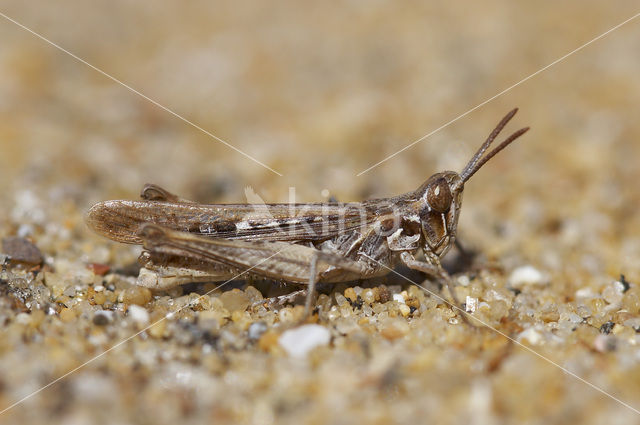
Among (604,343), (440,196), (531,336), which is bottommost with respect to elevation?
(604,343)

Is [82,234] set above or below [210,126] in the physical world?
below

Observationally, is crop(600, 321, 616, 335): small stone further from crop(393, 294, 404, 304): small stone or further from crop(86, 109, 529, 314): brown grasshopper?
crop(393, 294, 404, 304): small stone

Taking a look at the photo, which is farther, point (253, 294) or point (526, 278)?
point (526, 278)

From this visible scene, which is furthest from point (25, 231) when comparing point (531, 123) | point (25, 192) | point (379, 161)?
point (531, 123)

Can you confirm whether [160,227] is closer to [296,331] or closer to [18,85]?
[296,331]

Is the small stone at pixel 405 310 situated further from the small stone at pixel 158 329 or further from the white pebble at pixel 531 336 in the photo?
Answer: the small stone at pixel 158 329

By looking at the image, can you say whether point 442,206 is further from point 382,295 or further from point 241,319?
point 241,319

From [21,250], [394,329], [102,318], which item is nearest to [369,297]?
[394,329]

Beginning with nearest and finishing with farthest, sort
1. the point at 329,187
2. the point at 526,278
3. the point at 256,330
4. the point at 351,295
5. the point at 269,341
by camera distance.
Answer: the point at 269,341, the point at 256,330, the point at 351,295, the point at 526,278, the point at 329,187

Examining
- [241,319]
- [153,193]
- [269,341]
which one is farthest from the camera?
[153,193]
